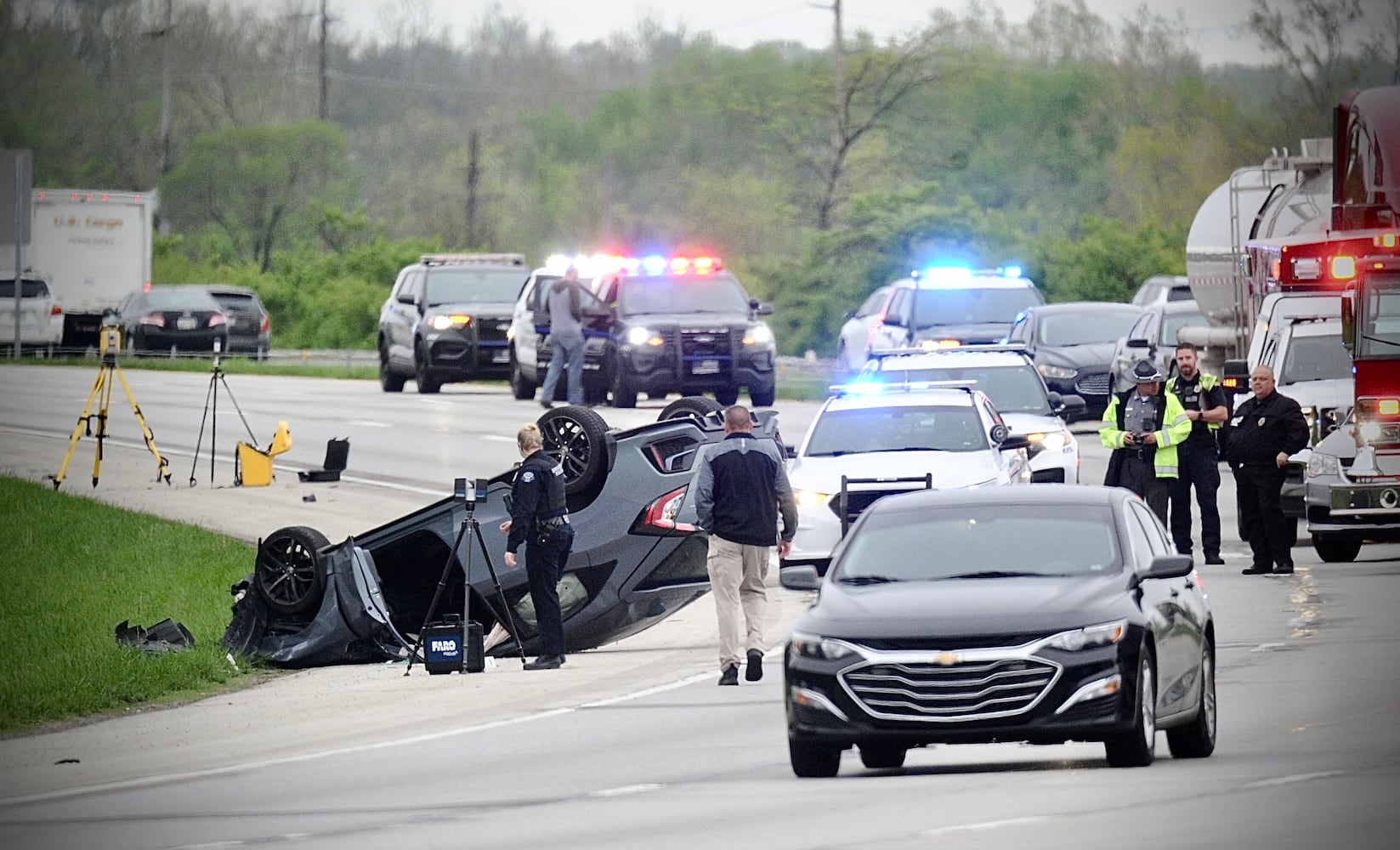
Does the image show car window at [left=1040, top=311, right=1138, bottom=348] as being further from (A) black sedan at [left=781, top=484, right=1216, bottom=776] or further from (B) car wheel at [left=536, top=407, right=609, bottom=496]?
(A) black sedan at [left=781, top=484, right=1216, bottom=776]

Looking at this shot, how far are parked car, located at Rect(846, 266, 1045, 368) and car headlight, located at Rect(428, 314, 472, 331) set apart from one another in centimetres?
636

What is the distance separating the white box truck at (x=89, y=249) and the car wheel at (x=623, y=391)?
2711cm

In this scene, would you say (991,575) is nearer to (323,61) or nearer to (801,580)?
(801,580)

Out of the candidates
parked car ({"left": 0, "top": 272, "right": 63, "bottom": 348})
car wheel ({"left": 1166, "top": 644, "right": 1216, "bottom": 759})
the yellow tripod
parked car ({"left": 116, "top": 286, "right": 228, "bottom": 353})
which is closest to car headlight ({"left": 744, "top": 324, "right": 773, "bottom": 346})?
the yellow tripod

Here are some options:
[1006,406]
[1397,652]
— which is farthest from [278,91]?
[1397,652]

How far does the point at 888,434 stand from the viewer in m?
21.2

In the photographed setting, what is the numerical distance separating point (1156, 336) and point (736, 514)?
1913 cm

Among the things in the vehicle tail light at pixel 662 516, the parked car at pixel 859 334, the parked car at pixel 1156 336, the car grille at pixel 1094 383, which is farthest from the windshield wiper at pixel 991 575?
the parked car at pixel 859 334

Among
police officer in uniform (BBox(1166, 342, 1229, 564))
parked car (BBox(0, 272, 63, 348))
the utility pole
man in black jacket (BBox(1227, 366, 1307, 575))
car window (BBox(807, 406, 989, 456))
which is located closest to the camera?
man in black jacket (BBox(1227, 366, 1307, 575))

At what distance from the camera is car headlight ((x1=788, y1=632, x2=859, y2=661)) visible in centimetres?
1094

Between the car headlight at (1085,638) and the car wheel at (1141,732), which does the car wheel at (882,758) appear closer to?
the car wheel at (1141,732)

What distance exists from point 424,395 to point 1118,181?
54976 mm

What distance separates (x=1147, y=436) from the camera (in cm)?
2092

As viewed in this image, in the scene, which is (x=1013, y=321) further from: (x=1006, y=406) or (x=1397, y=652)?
(x=1397, y=652)
